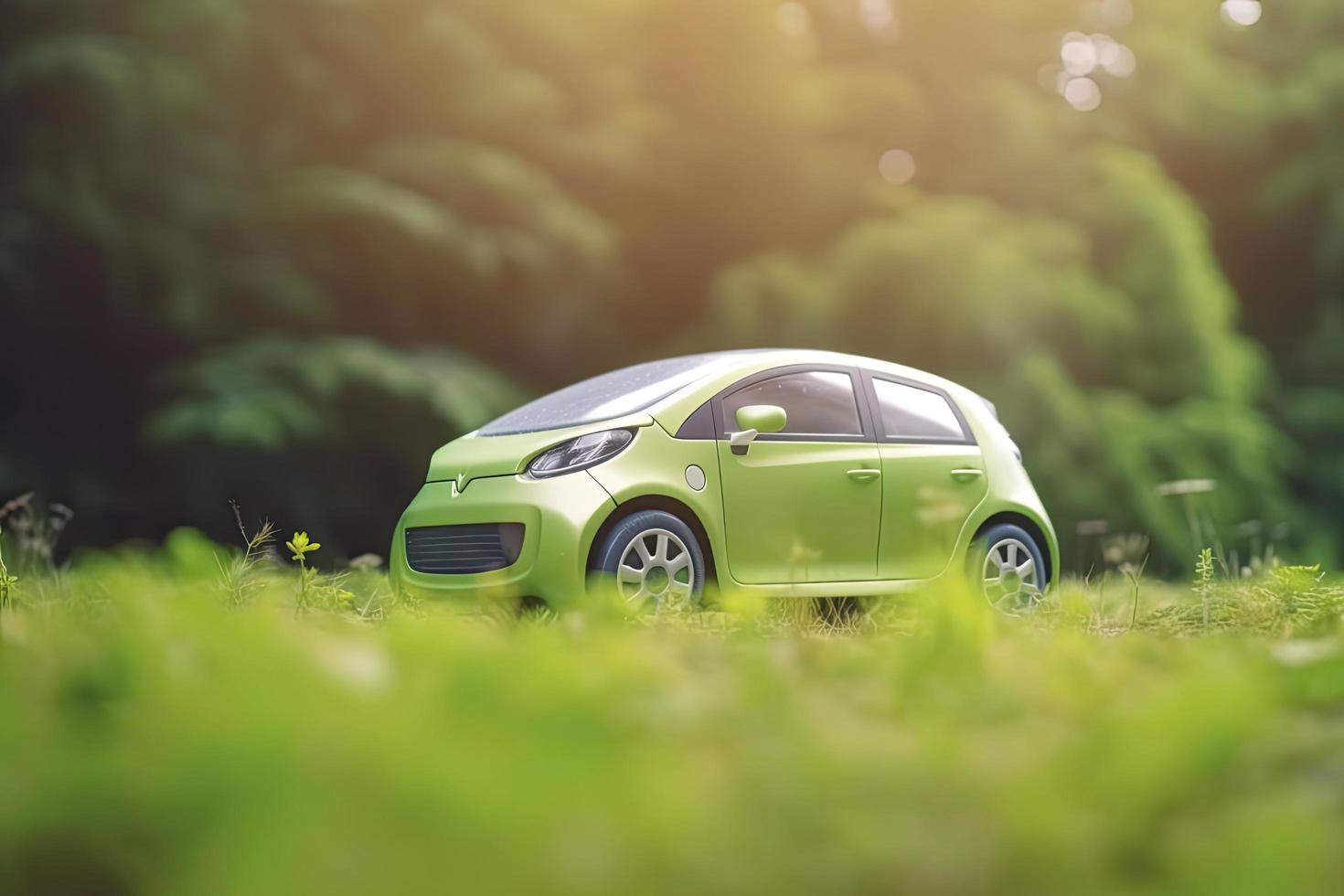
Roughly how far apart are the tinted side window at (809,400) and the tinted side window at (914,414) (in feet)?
0.58

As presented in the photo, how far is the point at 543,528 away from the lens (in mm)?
4949

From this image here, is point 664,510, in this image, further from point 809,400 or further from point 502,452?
point 809,400

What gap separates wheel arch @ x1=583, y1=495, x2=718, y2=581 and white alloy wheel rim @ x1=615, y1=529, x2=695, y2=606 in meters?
0.10

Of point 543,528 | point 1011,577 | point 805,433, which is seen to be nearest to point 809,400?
point 805,433

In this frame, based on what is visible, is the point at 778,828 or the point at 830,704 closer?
the point at 778,828

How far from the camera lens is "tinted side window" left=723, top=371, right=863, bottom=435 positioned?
568 cm

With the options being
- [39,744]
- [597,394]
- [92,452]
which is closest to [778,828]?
[39,744]

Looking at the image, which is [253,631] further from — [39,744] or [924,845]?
[924,845]

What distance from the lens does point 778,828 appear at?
4.45ft

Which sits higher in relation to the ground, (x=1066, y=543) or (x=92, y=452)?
(x=92, y=452)

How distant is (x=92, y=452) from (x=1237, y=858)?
1197cm

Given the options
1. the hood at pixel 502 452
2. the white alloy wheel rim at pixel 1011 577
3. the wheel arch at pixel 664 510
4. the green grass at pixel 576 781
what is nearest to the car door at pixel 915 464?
the white alloy wheel rim at pixel 1011 577

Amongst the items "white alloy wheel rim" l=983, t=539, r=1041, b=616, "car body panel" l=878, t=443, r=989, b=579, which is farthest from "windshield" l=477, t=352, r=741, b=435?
"white alloy wheel rim" l=983, t=539, r=1041, b=616

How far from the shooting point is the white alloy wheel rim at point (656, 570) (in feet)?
16.5
